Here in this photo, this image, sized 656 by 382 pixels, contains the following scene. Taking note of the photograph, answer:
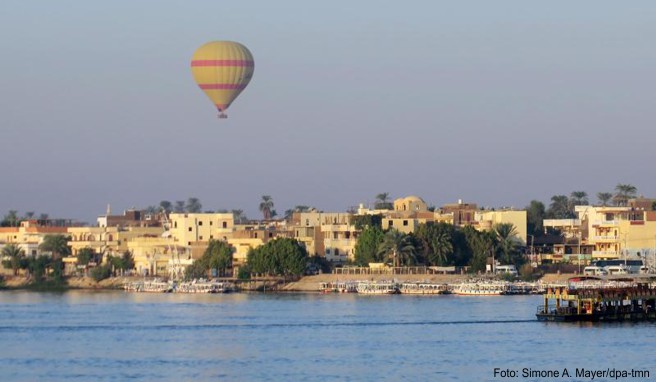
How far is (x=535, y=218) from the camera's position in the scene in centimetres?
16438

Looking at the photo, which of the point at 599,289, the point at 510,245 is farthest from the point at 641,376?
the point at 510,245

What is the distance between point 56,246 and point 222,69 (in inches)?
2030

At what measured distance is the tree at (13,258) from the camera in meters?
165

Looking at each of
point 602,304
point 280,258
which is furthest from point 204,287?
point 602,304

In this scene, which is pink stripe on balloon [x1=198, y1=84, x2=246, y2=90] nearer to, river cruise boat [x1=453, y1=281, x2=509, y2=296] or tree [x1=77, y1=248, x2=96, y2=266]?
river cruise boat [x1=453, y1=281, x2=509, y2=296]

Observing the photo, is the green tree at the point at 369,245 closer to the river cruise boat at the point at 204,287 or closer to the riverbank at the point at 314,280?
the riverbank at the point at 314,280

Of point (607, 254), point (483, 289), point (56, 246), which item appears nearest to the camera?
point (483, 289)

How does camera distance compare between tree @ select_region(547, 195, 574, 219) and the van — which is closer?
the van

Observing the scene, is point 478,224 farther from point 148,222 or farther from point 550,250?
point 148,222

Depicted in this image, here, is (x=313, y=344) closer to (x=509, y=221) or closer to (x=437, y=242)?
(x=437, y=242)

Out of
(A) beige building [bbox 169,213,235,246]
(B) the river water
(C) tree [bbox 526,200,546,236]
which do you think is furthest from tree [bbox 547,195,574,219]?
(B) the river water

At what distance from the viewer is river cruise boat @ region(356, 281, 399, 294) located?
129625 millimetres

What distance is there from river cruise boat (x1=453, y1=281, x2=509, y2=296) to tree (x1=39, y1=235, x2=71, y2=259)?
5230 cm

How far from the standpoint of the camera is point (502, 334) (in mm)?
79125
